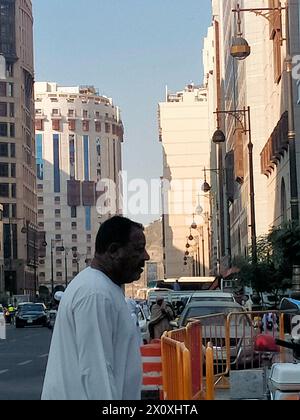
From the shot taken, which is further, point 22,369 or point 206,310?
point 22,369

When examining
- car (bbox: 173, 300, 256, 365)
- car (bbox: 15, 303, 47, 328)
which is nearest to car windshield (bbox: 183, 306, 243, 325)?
car (bbox: 173, 300, 256, 365)

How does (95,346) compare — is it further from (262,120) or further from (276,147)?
(262,120)

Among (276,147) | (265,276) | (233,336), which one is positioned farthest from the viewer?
(276,147)

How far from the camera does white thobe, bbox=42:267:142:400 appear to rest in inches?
185

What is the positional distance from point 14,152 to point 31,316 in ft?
285

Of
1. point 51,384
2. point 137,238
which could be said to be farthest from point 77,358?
point 137,238

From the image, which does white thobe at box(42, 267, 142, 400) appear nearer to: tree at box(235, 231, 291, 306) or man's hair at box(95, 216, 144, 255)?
man's hair at box(95, 216, 144, 255)

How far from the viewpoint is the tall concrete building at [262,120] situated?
184ft

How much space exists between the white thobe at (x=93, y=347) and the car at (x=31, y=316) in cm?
6206

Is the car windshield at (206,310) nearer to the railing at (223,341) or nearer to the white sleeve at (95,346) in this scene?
the railing at (223,341)

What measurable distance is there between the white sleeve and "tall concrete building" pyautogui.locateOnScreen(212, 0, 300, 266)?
41.0 m

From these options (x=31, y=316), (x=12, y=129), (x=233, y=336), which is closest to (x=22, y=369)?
(x=233, y=336)

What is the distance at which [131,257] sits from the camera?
5.10 metres
